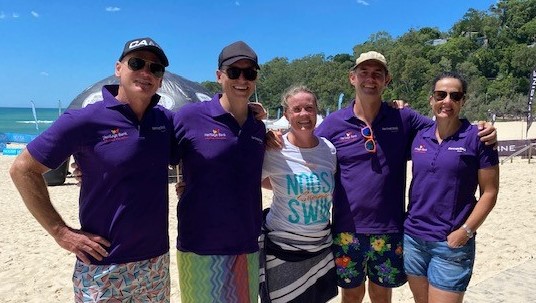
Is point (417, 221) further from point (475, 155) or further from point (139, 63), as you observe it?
point (139, 63)

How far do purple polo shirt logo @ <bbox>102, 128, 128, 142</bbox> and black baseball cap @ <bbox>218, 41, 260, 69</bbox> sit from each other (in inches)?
32.8

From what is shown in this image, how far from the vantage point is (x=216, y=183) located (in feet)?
9.13

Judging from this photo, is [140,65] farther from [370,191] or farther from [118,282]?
[370,191]

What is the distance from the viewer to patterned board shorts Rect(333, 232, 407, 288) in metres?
3.35

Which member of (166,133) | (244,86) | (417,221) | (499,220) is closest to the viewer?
(166,133)

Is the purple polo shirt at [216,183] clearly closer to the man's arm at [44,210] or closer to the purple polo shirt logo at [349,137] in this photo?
the man's arm at [44,210]

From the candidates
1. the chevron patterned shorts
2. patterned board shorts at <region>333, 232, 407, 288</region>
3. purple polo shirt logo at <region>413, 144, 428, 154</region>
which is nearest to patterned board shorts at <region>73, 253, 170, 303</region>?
the chevron patterned shorts

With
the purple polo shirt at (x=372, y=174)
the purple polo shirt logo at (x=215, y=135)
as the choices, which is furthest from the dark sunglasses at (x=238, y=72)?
the purple polo shirt at (x=372, y=174)

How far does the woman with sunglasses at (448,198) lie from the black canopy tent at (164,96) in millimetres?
12015

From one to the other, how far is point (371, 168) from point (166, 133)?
1.58 meters

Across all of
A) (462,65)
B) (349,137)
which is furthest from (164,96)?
(462,65)

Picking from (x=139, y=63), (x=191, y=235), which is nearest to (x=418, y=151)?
(x=191, y=235)

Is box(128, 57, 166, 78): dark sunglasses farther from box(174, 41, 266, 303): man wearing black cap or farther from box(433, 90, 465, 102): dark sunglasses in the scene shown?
box(433, 90, 465, 102): dark sunglasses

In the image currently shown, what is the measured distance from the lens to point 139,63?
2.67 metres
